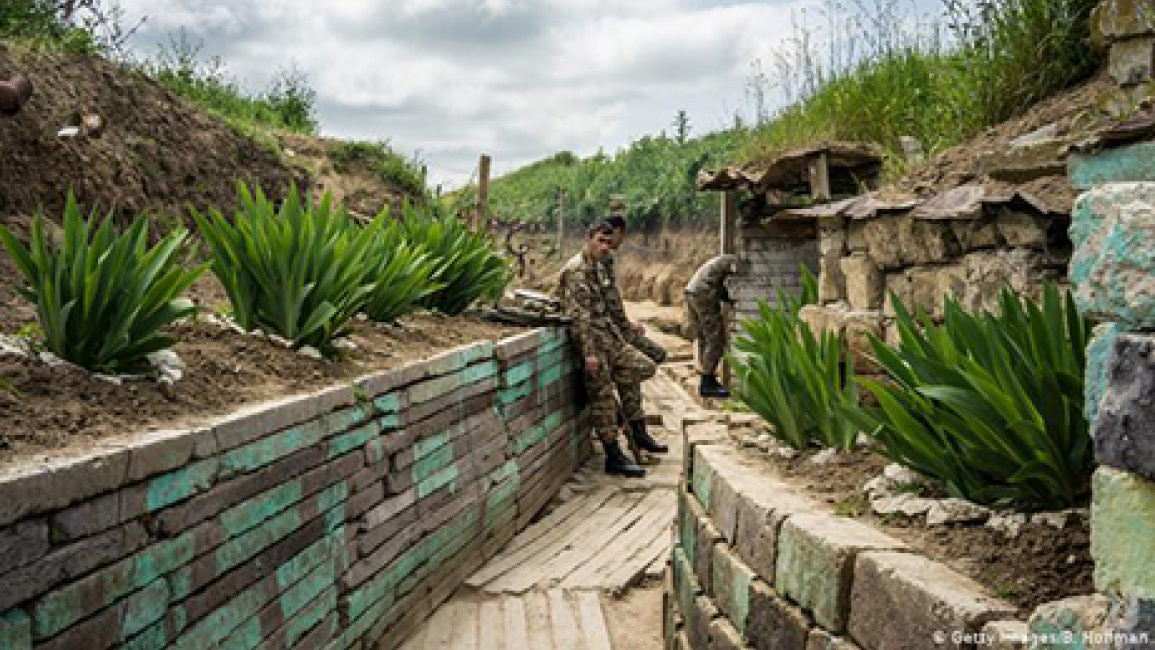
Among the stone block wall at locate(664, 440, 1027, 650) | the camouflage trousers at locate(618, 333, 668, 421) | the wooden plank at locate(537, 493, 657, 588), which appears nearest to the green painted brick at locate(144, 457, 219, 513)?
the stone block wall at locate(664, 440, 1027, 650)

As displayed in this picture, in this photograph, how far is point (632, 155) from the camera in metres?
22.2

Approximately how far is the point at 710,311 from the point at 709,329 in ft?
0.65

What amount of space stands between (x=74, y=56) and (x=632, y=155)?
588 inches

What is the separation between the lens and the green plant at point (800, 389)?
3535 mm

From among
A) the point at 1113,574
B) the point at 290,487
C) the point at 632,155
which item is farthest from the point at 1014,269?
the point at 632,155

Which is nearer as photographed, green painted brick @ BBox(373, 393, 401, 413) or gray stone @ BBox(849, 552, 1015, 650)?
gray stone @ BBox(849, 552, 1015, 650)

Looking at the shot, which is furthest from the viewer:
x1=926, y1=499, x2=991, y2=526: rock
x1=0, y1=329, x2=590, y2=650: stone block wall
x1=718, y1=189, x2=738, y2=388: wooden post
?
x1=718, y1=189, x2=738, y2=388: wooden post

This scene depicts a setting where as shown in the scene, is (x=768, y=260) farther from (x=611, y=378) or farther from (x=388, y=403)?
(x=388, y=403)

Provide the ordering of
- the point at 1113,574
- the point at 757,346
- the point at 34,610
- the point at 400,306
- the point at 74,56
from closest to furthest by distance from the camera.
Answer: the point at 1113,574
the point at 34,610
the point at 757,346
the point at 400,306
the point at 74,56

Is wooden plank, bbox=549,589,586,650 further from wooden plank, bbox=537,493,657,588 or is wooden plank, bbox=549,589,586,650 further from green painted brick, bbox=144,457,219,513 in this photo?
green painted brick, bbox=144,457,219,513

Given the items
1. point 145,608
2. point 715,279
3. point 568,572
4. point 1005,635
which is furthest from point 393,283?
point 715,279

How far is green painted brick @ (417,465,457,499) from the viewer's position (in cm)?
457

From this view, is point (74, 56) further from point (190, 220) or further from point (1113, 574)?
point (1113, 574)

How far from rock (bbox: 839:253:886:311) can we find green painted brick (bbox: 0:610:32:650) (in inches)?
137
